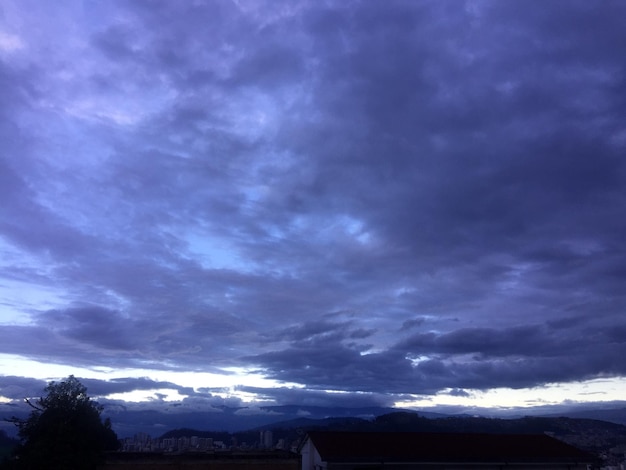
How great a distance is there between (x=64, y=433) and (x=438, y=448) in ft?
77.0

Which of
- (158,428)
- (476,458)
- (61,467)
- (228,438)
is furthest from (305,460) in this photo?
(158,428)

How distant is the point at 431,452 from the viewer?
120ft

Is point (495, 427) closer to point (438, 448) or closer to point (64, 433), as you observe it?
point (438, 448)

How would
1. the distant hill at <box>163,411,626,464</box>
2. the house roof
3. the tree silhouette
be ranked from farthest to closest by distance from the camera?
the distant hill at <box>163,411,626,464</box> < the house roof < the tree silhouette

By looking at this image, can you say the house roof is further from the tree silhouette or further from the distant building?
the tree silhouette

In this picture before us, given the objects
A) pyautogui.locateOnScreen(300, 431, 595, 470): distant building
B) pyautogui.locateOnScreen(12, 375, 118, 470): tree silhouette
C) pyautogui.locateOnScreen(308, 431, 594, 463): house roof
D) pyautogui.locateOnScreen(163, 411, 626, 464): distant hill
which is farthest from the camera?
pyautogui.locateOnScreen(163, 411, 626, 464): distant hill

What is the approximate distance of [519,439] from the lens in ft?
137

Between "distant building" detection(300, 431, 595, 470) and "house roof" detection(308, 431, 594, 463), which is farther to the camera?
"house roof" detection(308, 431, 594, 463)

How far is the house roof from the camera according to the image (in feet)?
115

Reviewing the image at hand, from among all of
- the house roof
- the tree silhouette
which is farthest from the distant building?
the tree silhouette

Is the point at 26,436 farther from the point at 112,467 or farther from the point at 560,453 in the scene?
the point at 560,453

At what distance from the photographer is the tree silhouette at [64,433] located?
1255 inches

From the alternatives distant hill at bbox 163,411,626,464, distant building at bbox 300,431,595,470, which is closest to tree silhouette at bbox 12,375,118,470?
distant building at bbox 300,431,595,470

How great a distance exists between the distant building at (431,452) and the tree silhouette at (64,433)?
1344 cm
